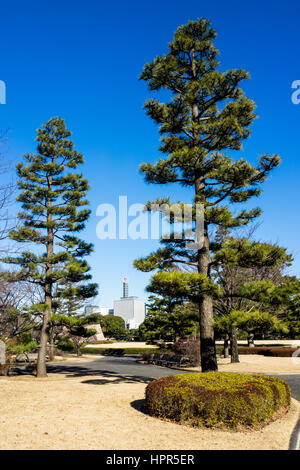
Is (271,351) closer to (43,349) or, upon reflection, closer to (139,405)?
(43,349)

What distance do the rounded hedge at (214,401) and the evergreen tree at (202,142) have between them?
2.85 m

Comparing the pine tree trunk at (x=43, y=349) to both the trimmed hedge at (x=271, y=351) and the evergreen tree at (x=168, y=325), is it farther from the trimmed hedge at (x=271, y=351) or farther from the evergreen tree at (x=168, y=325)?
the trimmed hedge at (x=271, y=351)

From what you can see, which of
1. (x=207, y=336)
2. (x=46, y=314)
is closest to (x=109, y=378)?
(x=46, y=314)

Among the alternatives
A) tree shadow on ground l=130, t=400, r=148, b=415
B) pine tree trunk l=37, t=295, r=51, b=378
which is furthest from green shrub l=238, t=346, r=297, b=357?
tree shadow on ground l=130, t=400, r=148, b=415

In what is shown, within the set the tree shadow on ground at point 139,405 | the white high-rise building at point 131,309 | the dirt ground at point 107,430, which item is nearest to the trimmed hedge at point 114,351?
the tree shadow on ground at point 139,405

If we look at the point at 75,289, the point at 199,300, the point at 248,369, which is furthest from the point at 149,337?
the point at 199,300

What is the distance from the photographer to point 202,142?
1230 cm

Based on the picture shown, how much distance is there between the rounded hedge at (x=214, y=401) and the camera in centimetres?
668

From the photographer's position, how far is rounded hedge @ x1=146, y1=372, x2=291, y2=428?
6.68 m

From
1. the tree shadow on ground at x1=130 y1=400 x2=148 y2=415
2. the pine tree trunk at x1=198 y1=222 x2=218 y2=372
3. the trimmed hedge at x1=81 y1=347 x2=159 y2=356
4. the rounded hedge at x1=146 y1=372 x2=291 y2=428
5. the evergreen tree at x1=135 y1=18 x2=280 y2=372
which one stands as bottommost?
the trimmed hedge at x1=81 y1=347 x2=159 y2=356

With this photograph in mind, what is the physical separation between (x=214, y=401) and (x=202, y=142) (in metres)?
8.77

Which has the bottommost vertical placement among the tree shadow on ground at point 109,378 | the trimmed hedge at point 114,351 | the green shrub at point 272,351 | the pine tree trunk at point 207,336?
the trimmed hedge at point 114,351

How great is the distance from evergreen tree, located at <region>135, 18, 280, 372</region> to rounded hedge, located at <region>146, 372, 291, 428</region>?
2850 mm

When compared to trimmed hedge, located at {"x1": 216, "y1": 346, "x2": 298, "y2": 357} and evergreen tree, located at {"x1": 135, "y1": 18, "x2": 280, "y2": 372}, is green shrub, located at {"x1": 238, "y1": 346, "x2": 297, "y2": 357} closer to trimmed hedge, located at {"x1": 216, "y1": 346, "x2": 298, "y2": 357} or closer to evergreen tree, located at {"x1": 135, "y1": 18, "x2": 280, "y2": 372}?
trimmed hedge, located at {"x1": 216, "y1": 346, "x2": 298, "y2": 357}
